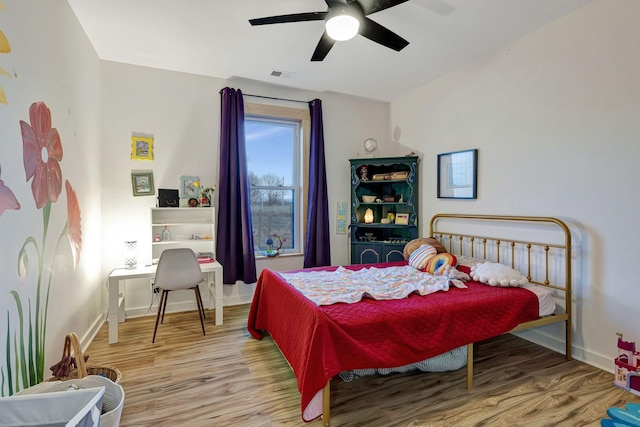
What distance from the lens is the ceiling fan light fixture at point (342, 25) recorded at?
84.2 inches

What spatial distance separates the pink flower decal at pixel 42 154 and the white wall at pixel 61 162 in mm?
56

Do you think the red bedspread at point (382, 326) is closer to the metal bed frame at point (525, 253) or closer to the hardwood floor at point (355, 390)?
the metal bed frame at point (525, 253)

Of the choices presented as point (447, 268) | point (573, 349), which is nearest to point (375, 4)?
point (447, 268)

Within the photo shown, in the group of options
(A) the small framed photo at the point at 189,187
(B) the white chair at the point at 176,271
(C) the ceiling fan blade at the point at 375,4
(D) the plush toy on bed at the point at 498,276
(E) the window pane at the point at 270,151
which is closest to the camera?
(C) the ceiling fan blade at the point at 375,4

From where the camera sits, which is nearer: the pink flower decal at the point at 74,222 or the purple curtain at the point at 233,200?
the pink flower decal at the point at 74,222

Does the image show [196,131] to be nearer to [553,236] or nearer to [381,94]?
[381,94]

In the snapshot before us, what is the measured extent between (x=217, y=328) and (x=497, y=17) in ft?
12.4

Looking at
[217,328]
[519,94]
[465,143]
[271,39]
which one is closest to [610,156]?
[519,94]

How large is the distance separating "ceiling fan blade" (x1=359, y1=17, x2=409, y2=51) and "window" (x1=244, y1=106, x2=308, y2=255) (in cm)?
196

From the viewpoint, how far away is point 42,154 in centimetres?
199

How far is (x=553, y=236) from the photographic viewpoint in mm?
2760

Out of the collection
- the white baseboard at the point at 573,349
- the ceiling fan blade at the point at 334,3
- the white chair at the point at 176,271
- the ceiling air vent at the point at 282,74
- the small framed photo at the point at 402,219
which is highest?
the ceiling air vent at the point at 282,74

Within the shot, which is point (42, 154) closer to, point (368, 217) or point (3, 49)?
point (3, 49)

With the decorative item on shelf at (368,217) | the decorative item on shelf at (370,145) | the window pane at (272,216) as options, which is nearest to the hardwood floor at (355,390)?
the window pane at (272,216)
